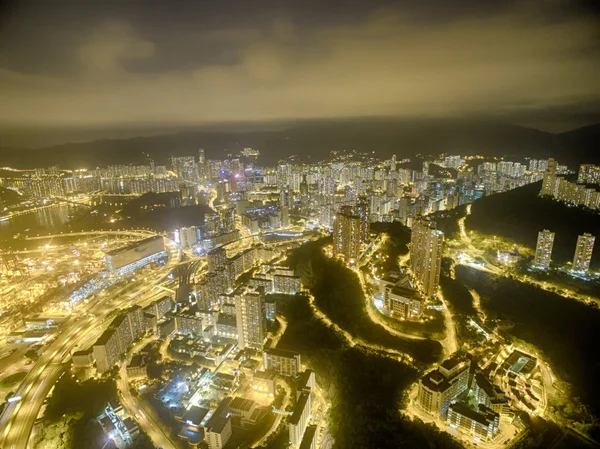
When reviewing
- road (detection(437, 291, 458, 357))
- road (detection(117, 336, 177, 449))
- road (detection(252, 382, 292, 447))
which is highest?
road (detection(437, 291, 458, 357))

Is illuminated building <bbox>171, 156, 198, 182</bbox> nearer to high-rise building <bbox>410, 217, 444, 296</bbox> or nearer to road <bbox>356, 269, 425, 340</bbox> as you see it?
road <bbox>356, 269, 425, 340</bbox>

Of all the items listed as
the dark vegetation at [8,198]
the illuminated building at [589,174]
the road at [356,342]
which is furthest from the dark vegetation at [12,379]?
the dark vegetation at [8,198]

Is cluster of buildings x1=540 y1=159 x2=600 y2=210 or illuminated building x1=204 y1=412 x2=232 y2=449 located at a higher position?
cluster of buildings x1=540 y1=159 x2=600 y2=210

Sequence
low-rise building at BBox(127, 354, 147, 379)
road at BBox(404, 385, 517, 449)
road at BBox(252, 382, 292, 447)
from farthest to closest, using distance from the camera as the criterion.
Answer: low-rise building at BBox(127, 354, 147, 379) < road at BBox(252, 382, 292, 447) < road at BBox(404, 385, 517, 449)

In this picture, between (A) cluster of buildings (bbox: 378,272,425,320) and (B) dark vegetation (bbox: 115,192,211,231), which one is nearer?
(A) cluster of buildings (bbox: 378,272,425,320)

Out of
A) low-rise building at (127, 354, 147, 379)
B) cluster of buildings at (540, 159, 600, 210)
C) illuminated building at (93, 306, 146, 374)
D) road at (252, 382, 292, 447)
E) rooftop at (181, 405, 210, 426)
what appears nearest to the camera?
road at (252, 382, 292, 447)

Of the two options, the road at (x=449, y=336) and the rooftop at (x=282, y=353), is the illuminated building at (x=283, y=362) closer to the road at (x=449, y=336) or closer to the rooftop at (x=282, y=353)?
the rooftop at (x=282, y=353)

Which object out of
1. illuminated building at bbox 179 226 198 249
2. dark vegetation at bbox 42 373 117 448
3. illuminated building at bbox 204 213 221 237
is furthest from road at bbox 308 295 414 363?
illuminated building at bbox 204 213 221 237
